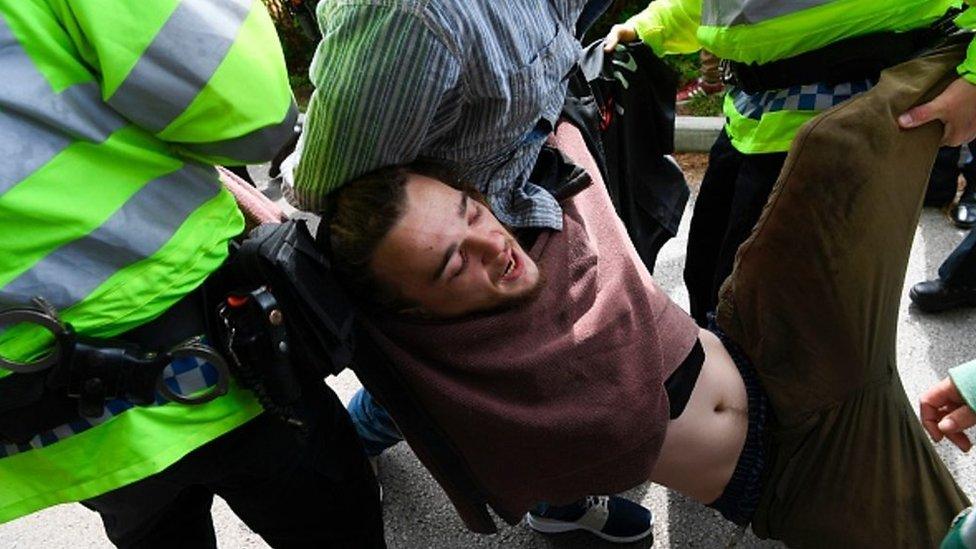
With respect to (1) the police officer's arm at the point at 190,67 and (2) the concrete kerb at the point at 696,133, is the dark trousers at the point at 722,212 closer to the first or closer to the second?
(1) the police officer's arm at the point at 190,67

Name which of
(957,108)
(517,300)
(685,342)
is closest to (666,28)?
(957,108)

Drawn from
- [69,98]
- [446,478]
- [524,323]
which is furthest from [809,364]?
[69,98]

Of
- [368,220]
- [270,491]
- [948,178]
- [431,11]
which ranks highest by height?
[431,11]

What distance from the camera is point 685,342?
150 centimetres

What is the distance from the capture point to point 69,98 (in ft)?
3.40

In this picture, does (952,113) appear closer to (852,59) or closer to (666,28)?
(852,59)

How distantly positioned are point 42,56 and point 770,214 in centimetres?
114

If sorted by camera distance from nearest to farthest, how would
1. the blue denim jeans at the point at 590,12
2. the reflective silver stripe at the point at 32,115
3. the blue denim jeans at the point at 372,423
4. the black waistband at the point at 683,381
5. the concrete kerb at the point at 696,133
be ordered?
the reflective silver stripe at the point at 32,115, the black waistband at the point at 683,381, the blue denim jeans at the point at 590,12, the blue denim jeans at the point at 372,423, the concrete kerb at the point at 696,133

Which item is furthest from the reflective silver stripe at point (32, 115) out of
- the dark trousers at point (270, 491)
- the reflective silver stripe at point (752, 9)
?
the reflective silver stripe at point (752, 9)

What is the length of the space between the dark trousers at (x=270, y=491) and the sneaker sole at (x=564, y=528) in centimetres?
63

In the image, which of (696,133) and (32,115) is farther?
(696,133)

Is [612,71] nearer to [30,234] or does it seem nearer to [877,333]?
[877,333]

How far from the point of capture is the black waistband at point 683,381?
4.86 ft

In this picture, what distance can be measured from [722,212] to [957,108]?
2.58ft
